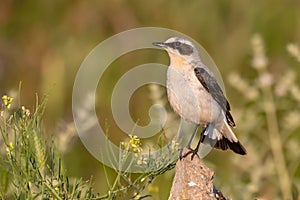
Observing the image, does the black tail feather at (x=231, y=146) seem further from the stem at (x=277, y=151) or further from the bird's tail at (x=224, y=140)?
the stem at (x=277, y=151)

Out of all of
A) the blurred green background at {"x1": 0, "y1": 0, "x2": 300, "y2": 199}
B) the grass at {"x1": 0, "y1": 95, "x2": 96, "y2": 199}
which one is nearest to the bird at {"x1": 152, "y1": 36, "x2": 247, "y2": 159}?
the grass at {"x1": 0, "y1": 95, "x2": 96, "y2": 199}

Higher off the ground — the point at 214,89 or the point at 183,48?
the point at 183,48

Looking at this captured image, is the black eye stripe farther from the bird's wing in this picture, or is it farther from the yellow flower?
the yellow flower

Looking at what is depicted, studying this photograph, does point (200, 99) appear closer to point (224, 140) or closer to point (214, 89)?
point (214, 89)

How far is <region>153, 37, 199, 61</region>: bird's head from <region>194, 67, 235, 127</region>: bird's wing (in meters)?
0.11

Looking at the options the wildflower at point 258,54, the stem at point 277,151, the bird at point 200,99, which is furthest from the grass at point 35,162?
the wildflower at point 258,54

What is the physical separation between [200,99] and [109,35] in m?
5.21

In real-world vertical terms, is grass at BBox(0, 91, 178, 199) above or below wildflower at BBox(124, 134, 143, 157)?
below

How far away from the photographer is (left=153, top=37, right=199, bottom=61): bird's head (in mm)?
5480

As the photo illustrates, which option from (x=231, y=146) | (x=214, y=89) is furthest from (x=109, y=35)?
(x=231, y=146)

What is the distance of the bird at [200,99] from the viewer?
524cm

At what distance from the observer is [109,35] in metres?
10.5

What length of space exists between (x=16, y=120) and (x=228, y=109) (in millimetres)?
1809

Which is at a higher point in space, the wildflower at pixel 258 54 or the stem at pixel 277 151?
the wildflower at pixel 258 54
